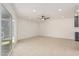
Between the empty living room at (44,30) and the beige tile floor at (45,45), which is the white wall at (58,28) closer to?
the empty living room at (44,30)

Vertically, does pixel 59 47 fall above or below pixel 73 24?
below

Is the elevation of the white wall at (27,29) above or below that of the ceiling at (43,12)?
below

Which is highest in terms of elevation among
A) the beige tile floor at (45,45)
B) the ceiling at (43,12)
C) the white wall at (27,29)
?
the ceiling at (43,12)

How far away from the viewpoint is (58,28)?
366cm

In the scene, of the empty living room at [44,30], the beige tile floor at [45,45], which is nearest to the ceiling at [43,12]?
the empty living room at [44,30]

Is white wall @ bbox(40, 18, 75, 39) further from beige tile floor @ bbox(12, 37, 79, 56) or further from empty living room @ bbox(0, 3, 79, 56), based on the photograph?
beige tile floor @ bbox(12, 37, 79, 56)

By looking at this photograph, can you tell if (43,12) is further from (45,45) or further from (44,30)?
(45,45)

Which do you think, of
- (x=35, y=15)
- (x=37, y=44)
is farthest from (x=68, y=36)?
(x=35, y=15)

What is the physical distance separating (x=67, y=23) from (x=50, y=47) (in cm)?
91

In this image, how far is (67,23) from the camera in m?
3.50

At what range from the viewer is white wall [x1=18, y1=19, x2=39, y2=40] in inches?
138

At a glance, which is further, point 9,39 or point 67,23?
point 9,39

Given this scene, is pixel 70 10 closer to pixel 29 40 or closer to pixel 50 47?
pixel 50 47

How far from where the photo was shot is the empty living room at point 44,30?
3.38 m
